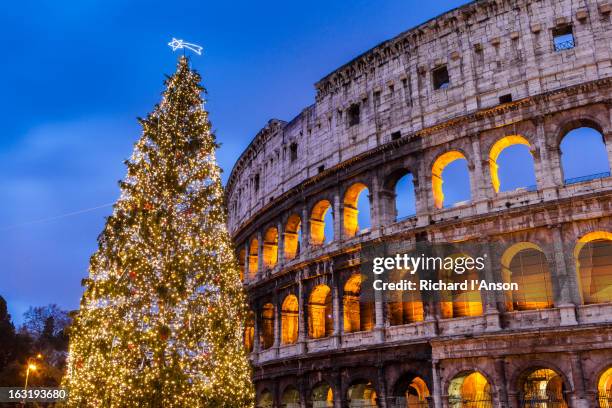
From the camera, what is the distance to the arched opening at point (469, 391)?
55.5 feet

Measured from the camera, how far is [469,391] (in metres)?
18.0

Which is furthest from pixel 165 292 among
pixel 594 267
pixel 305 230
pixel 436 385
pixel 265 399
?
pixel 265 399

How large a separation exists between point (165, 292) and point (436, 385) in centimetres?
923

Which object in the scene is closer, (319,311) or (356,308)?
(356,308)

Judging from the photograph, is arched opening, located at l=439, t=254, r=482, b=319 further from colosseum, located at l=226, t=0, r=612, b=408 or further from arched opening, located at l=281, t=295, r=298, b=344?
arched opening, located at l=281, t=295, r=298, b=344

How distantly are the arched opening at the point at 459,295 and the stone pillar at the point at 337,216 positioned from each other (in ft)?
14.9

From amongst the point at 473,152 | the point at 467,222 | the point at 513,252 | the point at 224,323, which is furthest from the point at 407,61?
the point at 224,323

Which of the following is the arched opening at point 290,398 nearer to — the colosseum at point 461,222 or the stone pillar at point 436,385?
the colosseum at point 461,222

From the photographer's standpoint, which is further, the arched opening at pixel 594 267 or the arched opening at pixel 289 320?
the arched opening at pixel 289 320

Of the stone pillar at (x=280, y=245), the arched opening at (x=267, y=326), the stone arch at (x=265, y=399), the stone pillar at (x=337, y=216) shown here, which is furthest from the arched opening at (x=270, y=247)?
the stone arch at (x=265, y=399)

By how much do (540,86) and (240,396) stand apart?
42.5ft

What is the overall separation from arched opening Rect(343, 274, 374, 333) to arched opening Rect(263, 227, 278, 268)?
5.98 meters

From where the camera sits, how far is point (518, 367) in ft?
52.1

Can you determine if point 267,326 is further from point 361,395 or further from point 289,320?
point 361,395
